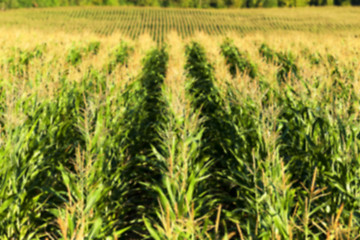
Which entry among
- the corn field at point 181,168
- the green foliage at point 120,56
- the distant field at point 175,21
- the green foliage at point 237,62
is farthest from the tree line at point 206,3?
the corn field at point 181,168

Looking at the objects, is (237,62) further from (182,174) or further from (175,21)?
(175,21)

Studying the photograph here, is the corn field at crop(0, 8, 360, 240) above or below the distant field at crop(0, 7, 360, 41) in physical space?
below

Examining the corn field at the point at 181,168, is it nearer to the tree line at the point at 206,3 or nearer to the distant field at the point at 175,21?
the distant field at the point at 175,21

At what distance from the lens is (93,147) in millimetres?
3662

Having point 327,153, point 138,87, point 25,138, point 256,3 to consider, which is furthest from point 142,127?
point 256,3

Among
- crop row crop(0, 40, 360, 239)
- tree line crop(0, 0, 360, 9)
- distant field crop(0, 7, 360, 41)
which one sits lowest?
crop row crop(0, 40, 360, 239)

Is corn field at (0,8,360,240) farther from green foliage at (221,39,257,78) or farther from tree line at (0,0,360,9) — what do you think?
tree line at (0,0,360,9)

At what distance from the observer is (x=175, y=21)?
46.0 meters

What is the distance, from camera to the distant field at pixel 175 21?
130 feet

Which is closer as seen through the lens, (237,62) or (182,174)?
(182,174)

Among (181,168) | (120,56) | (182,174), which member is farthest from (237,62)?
(182,174)

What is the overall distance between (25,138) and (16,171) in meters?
0.56

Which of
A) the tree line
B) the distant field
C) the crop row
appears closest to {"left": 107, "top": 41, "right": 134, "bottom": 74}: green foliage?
the crop row

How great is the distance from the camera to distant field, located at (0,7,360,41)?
3975 centimetres
